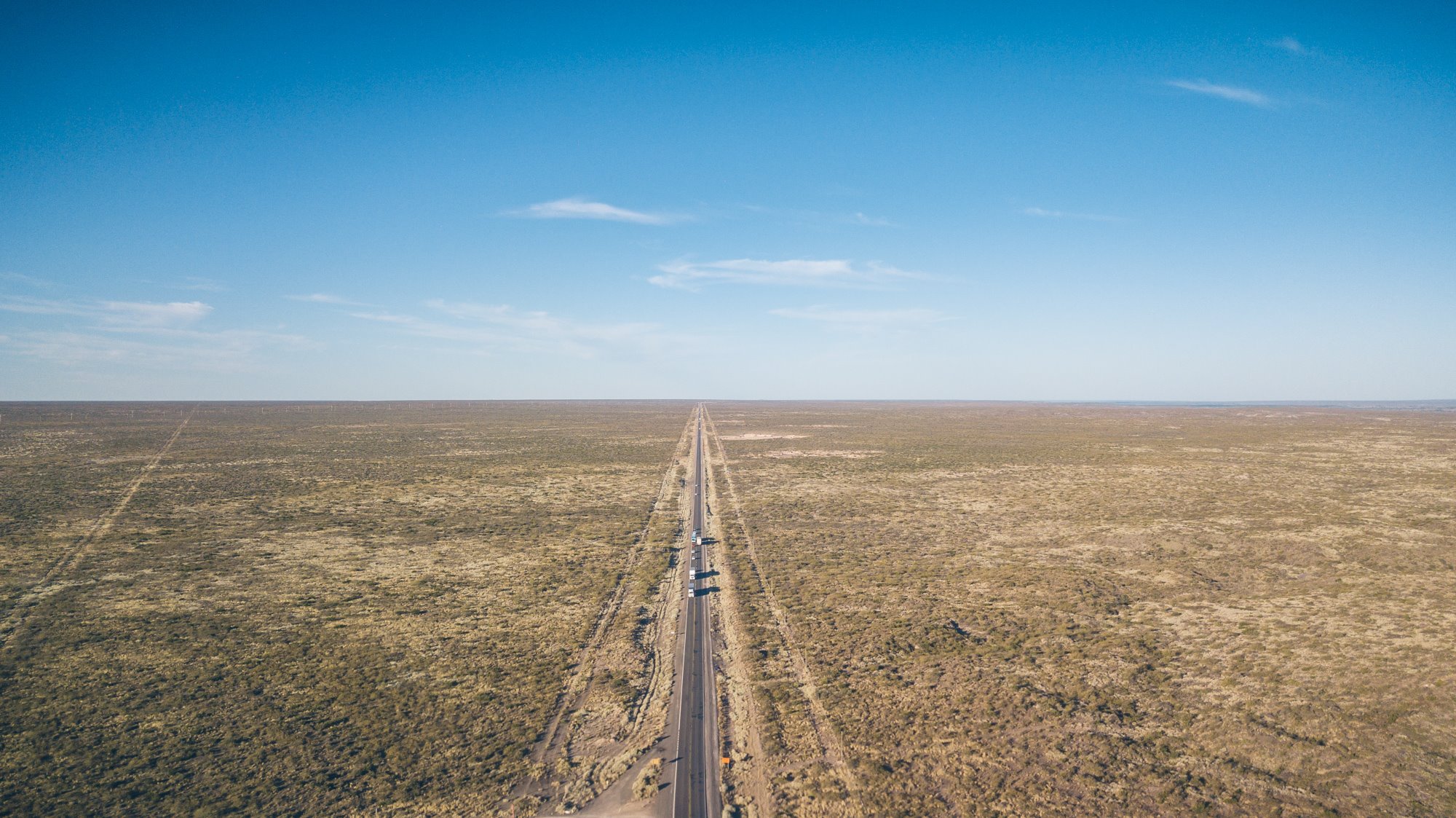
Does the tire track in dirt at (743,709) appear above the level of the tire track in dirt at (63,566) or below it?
below

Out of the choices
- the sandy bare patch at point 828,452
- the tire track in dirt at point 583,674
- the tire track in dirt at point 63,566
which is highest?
the sandy bare patch at point 828,452

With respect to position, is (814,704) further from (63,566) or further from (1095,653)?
(63,566)

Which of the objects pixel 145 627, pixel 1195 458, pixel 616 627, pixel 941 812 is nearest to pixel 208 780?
pixel 616 627

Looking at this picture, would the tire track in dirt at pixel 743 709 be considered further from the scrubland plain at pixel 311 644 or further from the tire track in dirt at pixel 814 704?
the scrubland plain at pixel 311 644

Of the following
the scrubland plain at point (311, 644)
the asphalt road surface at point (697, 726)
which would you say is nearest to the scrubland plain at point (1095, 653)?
the asphalt road surface at point (697, 726)

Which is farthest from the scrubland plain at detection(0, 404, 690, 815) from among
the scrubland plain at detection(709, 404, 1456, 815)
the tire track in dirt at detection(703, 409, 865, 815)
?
the scrubland plain at detection(709, 404, 1456, 815)

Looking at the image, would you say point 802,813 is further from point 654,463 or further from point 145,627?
point 654,463
